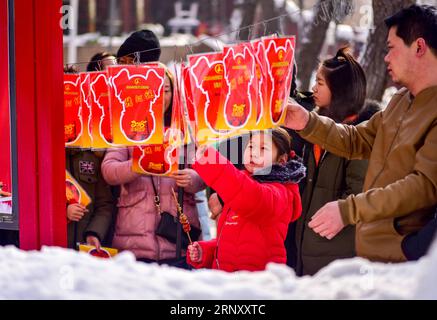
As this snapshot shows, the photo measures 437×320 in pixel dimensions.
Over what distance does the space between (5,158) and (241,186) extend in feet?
3.63

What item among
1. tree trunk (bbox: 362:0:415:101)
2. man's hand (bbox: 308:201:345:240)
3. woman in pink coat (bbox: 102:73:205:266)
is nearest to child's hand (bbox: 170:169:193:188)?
woman in pink coat (bbox: 102:73:205:266)

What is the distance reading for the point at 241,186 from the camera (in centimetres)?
315

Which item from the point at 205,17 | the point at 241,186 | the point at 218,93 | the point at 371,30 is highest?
the point at 205,17

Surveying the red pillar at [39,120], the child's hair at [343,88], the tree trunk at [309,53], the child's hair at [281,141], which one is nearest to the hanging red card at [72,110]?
the red pillar at [39,120]

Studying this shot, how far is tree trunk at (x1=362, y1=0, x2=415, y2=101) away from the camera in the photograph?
17.1ft

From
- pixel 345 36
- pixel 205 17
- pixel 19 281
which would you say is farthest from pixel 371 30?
pixel 205 17

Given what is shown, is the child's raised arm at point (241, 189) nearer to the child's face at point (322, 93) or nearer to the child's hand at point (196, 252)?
the child's hand at point (196, 252)

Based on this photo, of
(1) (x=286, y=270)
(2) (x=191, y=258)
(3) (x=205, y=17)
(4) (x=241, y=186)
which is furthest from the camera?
(3) (x=205, y=17)

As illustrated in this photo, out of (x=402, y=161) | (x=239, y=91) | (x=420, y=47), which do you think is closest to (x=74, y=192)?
(x=239, y=91)

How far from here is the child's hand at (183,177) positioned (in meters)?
3.89

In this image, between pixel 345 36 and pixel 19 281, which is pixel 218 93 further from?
pixel 345 36

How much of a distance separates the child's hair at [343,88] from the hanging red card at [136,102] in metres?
0.88

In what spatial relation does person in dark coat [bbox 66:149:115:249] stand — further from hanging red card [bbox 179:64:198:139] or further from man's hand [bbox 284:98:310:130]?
man's hand [bbox 284:98:310:130]

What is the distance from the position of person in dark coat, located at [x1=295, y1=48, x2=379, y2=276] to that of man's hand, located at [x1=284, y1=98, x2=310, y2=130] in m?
0.62
